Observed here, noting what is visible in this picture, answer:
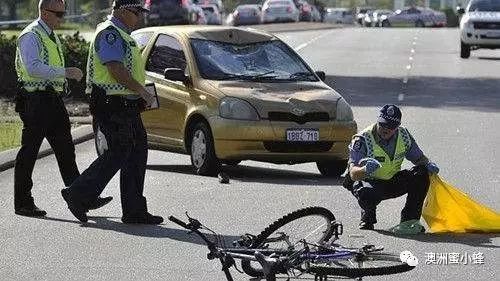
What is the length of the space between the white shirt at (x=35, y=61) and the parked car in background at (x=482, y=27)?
2937cm

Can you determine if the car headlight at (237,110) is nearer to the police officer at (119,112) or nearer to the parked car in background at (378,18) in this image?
the police officer at (119,112)

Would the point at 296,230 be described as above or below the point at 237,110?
above

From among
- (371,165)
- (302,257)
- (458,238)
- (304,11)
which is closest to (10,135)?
(371,165)

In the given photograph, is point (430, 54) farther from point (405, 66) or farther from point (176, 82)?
point (176, 82)

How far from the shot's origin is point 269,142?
15.6 metres

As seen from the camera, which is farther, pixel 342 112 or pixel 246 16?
pixel 246 16

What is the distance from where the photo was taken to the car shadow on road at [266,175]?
15.5 m

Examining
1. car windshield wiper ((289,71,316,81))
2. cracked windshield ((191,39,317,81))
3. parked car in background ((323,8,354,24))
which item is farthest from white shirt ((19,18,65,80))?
parked car in background ((323,8,354,24))

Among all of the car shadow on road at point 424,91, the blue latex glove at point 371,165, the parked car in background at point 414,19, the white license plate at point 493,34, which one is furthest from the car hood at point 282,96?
the parked car in background at point 414,19

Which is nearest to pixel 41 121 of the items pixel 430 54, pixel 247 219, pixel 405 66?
pixel 247 219

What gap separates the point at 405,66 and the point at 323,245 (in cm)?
3193

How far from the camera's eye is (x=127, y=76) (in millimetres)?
11891

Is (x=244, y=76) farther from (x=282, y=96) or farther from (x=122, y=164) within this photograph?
(x=122, y=164)

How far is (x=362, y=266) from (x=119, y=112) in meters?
4.41
